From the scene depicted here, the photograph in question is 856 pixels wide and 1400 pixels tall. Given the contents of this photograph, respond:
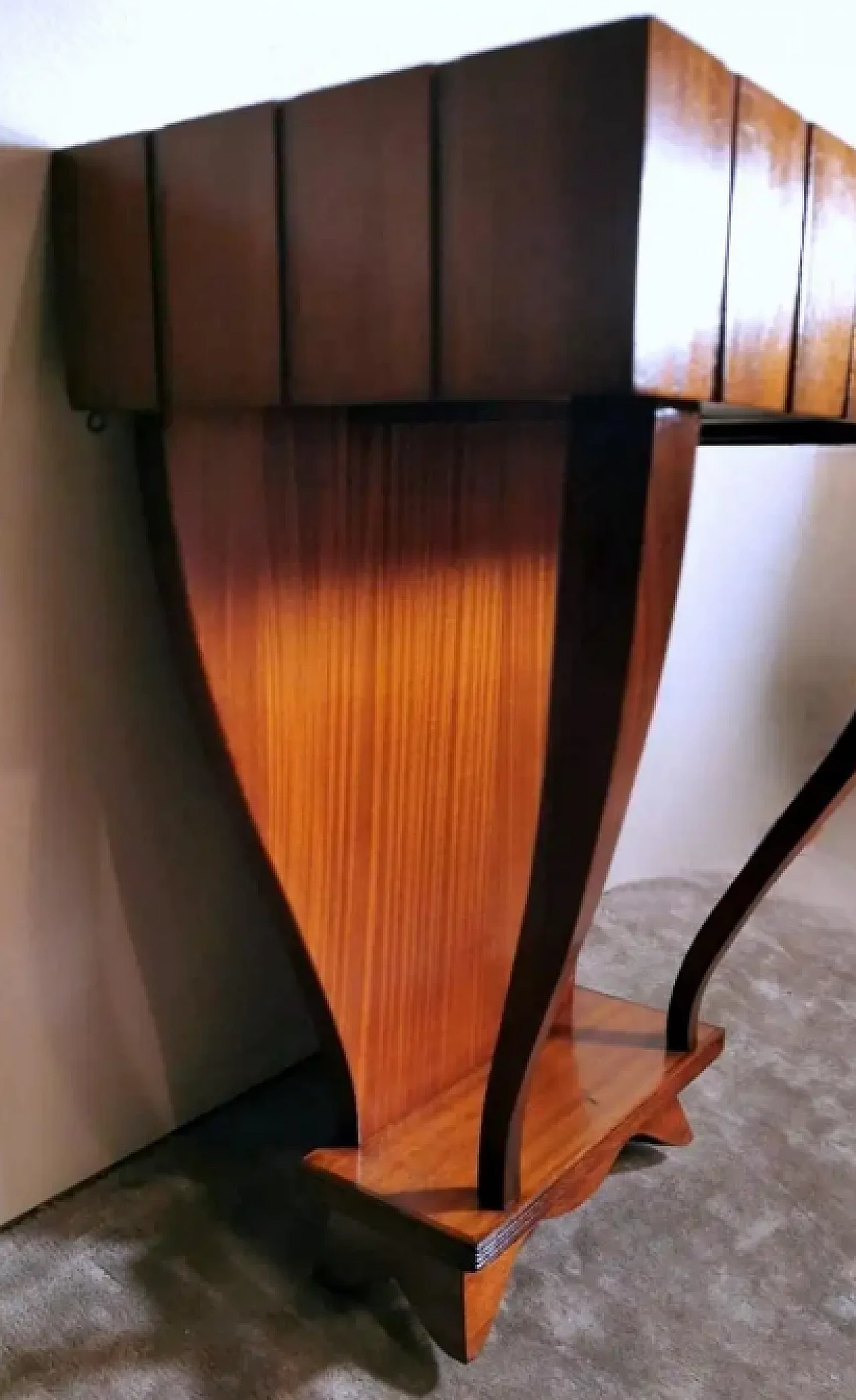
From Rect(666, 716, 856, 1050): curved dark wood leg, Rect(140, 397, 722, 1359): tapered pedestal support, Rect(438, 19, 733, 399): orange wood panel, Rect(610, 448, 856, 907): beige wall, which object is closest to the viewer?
Rect(438, 19, 733, 399): orange wood panel

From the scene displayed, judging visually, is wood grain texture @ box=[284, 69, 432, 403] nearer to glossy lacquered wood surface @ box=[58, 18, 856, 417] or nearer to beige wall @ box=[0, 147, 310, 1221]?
glossy lacquered wood surface @ box=[58, 18, 856, 417]

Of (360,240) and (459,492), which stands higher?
(360,240)

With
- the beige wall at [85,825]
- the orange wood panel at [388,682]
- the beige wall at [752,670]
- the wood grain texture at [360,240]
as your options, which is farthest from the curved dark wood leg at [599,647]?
the beige wall at [752,670]

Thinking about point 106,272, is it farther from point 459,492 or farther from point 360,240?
point 459,492

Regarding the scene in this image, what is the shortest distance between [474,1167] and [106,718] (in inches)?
17.0

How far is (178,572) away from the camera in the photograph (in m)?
0.79

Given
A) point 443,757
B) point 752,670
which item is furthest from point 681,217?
point 752,670

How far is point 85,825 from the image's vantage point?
89 centimetres

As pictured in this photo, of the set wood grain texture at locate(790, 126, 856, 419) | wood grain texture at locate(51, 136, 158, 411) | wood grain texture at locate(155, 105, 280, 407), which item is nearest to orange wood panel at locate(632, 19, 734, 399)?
wood grain texture at locate(790, 126, 856, 419)

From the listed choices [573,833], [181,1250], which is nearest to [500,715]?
[573,833]

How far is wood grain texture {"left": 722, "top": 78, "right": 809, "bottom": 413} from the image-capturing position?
577 mm

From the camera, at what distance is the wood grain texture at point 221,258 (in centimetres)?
64

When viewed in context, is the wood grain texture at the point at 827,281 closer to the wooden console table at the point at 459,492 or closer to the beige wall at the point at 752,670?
the wooden console table at the point at 459,492

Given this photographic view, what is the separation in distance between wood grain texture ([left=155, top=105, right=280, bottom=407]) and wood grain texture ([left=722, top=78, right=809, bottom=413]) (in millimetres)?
241
